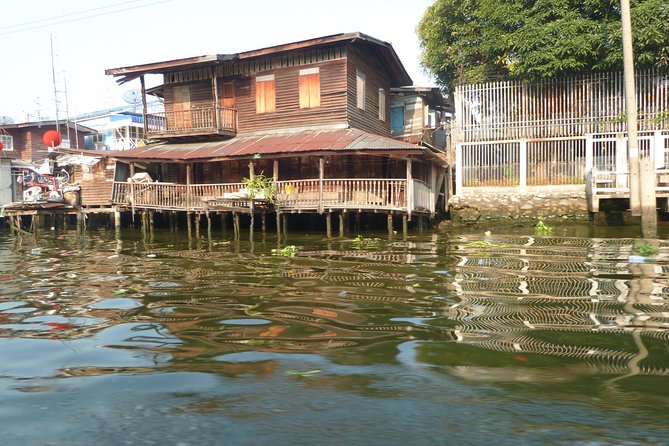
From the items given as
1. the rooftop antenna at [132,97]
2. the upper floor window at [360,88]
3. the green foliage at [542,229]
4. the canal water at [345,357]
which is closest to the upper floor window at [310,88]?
the upper floor window at [360,88]

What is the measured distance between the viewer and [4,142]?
118 feet

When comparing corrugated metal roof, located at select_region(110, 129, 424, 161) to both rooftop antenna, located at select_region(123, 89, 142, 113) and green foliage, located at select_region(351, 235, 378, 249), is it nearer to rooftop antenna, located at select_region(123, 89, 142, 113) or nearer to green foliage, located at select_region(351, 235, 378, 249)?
green foliage, located at select_region(351, 235, 378, 249)

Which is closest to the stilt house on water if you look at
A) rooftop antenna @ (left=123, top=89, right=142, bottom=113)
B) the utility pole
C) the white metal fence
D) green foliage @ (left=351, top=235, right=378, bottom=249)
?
the white metal fence

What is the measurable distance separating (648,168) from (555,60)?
654 cm

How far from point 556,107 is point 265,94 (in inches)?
429

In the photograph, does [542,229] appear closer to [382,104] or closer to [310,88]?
[310,88]

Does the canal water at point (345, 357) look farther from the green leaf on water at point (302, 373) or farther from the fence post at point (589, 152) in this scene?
the fence post at point (589, 152)

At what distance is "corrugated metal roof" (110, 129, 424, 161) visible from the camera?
52.9 feet

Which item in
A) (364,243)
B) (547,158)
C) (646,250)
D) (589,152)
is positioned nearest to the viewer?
(646,250)

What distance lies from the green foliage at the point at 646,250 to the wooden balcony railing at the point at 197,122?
15.3 m

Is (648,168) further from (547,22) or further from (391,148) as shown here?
(547,22)

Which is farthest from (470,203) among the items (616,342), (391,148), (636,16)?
(616,342)

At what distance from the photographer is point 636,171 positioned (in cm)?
1261

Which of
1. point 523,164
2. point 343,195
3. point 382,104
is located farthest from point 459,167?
point 382,104
